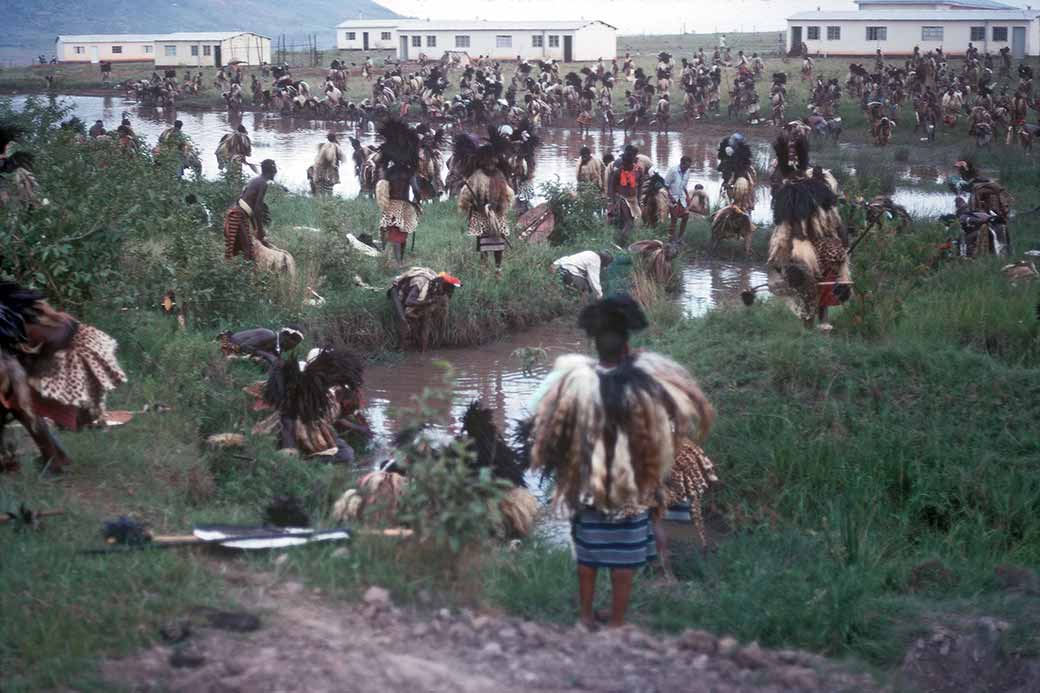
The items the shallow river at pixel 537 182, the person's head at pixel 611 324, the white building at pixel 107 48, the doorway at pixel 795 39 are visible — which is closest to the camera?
the person's head at pixel 611 324

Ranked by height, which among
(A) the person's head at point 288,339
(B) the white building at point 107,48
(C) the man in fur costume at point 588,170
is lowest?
(A) the person's head at point 288,339

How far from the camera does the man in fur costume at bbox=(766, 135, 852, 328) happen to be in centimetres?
941

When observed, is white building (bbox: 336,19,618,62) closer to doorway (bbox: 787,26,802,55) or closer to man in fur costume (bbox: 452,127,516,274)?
doorway (bbox: 787,26,802,55)

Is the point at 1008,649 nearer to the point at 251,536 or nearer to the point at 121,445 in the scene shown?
the point at 251,536

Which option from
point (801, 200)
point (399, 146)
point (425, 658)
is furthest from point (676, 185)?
point (425, 658)

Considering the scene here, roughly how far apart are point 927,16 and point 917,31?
2.16 ft

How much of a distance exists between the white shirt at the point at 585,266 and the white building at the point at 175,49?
4811 cm

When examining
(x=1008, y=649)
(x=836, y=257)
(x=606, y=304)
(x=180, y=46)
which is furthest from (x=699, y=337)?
(x=180, y=46)

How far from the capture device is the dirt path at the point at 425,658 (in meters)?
4.23

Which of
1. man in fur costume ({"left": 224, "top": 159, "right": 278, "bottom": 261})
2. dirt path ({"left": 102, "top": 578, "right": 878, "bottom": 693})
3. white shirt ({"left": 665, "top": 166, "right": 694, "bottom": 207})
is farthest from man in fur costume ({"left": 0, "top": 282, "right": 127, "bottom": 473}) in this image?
white shirt ({"left": 665, "top": 166, "right": 694, "bottom": 207})

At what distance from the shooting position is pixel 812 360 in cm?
881

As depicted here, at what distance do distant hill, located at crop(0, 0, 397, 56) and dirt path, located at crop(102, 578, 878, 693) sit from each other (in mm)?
114262

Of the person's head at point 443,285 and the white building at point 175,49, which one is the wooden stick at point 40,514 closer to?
the person's head at point 443,285

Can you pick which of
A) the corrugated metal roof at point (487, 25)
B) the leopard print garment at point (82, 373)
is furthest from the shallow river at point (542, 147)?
the corrugated metal roof at point (487, 25)
